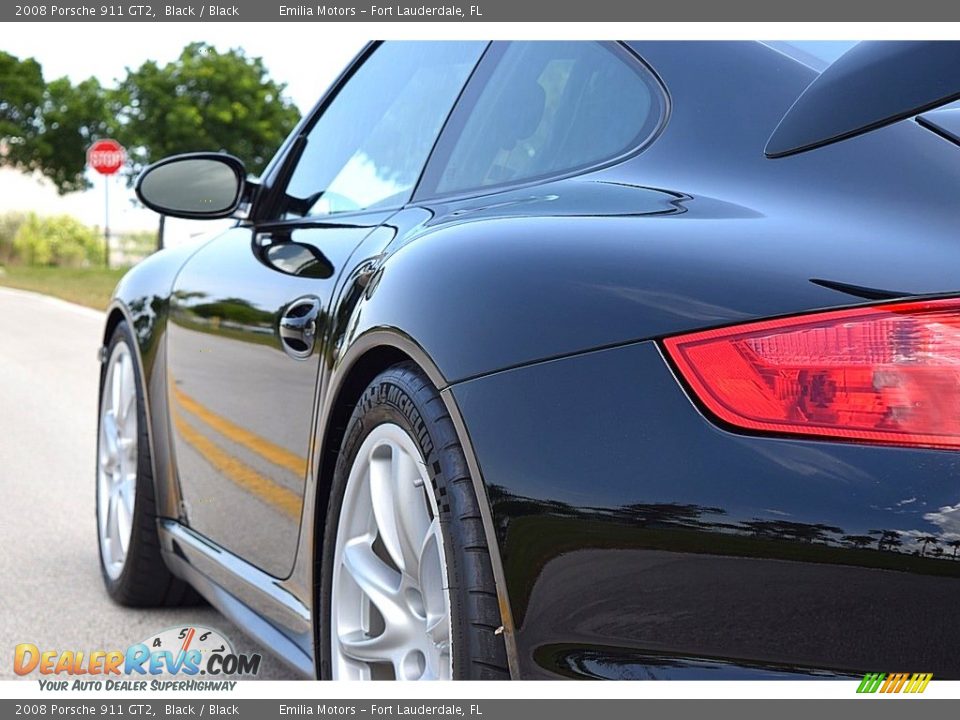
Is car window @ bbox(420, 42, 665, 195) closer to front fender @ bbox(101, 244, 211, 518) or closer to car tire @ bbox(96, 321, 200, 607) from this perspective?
front fender @ bbox(101, 244, 211, 518)

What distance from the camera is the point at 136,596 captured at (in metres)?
3.88

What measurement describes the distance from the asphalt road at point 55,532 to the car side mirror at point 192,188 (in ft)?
4.03

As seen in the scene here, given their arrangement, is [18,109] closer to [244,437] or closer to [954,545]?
[244,437]

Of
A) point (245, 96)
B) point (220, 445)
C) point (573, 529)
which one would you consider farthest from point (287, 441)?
point (245, 96)

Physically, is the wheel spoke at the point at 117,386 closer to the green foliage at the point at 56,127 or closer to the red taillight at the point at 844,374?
the red taillight at the point at 844,374

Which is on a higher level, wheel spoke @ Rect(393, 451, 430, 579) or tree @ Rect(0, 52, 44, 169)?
tree @ Rect(0, 52, 44, 169)

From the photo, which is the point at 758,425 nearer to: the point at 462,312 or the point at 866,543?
the point at 866,543

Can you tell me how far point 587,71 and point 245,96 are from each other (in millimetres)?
29956

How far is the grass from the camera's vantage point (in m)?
20.0

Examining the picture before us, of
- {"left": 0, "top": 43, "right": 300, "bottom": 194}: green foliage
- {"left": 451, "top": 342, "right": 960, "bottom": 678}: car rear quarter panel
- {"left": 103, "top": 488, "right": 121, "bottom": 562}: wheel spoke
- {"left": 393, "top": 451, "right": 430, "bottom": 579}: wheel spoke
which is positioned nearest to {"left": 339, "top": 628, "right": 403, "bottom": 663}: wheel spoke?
{"left": 393, "top": 451, "right": 430, "bottom": 579}: wheel spoke

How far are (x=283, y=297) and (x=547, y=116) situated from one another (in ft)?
2.37

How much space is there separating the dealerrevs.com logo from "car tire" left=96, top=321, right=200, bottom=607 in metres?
0.24

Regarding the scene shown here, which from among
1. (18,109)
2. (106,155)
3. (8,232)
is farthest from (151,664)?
(8,232)

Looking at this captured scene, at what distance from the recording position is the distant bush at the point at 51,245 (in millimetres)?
33531
